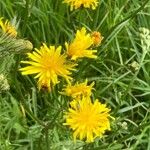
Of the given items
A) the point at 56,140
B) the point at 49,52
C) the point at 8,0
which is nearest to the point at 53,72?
the point at 49,52

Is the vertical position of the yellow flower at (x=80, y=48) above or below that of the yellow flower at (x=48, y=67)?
above

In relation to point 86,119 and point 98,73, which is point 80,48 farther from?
point 98,73

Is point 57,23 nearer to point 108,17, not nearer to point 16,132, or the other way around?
point 108,17

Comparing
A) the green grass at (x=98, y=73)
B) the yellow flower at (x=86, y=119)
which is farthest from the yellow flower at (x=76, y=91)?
the green grass at (x=98, y=73)

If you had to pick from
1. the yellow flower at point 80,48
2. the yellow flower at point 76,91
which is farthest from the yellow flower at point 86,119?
the yellow flower at point 80,48

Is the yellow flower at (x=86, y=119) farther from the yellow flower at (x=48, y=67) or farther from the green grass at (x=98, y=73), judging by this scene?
the green grass at (x=98, y=73)

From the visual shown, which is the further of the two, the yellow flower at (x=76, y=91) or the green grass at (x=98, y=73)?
the green grass at (x=98, y=73)
